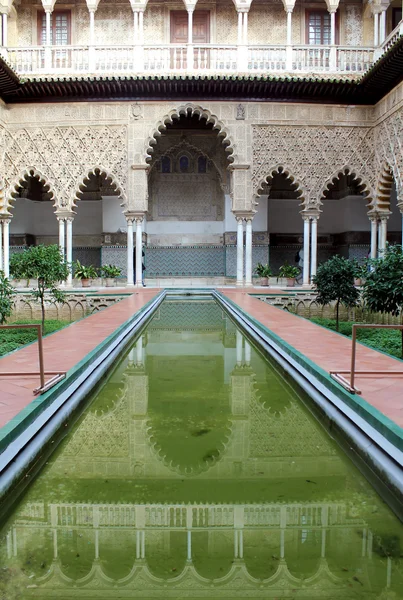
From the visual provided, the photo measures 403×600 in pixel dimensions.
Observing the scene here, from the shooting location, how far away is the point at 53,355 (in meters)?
4.35

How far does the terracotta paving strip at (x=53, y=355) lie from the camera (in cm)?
293

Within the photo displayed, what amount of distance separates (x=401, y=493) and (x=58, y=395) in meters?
1.94

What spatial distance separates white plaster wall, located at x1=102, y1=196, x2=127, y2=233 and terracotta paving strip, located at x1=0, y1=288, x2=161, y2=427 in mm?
9008

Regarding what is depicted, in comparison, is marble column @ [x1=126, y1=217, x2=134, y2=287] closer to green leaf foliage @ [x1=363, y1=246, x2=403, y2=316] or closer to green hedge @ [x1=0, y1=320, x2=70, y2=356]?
green hedge @ [x1=0, y1=320, x2=70, y2=356]

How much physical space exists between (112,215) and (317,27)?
780 centimetres

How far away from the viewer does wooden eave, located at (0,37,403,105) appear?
1233 centimetres

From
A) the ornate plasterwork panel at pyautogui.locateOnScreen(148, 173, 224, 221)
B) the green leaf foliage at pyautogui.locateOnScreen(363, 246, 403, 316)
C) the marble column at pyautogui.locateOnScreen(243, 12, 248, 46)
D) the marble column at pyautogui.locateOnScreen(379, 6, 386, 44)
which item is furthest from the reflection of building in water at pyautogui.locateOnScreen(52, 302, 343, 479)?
the ornate plasterwork panel at pyautogui.locateOnScreen(148, 173, 224, 221)

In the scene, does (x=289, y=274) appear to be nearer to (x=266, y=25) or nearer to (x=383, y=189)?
(x=383, y=189)

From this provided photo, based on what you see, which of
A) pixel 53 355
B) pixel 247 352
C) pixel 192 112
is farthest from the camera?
pixel 192 112

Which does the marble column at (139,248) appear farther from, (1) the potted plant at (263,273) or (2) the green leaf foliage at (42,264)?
(2) the green leaf foliage at (42,264)

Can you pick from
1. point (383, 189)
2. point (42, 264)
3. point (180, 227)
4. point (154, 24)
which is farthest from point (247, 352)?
point (154, 24)

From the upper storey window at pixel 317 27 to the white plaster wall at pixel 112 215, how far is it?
7089 millimetres

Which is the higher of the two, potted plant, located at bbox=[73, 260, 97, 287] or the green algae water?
potted plant, located at bbox=[73, 260, 97, 287]

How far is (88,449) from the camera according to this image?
2.62m
